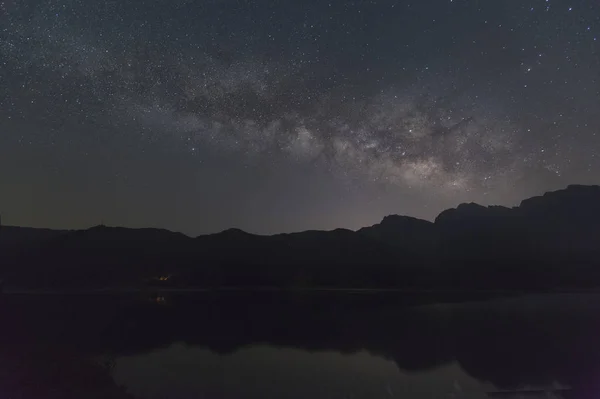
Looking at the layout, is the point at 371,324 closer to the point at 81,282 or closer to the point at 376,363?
the point at 376,363

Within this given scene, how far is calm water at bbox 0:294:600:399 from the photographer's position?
938 inches

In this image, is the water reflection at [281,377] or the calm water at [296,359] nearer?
the calm water at [296,359]

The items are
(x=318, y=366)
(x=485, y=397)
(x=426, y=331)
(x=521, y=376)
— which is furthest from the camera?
(x=426, y=331)

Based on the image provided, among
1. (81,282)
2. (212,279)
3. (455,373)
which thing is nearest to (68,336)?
(455,373)

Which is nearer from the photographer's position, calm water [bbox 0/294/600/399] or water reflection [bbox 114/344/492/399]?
calm water [bbox 0/294/600/399]

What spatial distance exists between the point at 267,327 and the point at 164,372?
91.0ft

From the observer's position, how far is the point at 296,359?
3544 cm

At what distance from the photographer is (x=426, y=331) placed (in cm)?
5150

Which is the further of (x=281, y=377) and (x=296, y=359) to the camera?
(x=296, y=359)

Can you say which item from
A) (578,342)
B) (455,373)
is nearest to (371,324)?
(578,342)

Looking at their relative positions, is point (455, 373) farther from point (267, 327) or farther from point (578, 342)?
point (267, 327)

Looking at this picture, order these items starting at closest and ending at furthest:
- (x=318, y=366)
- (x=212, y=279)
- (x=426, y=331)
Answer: (x=318, y=366)
(x=426, y=331)
(x=212, y=279)

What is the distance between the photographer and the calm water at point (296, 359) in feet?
78.2

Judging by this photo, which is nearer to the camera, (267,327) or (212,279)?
(267,327)
